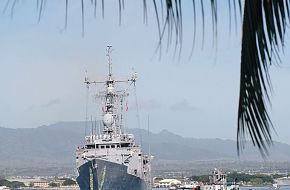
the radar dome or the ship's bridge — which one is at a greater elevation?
the radar dome

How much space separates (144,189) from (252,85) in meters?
60.5

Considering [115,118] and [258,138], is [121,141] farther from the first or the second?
[258,138]

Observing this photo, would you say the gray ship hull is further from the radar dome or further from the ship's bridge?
the radar dome

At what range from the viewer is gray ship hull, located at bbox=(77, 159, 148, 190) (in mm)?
57600

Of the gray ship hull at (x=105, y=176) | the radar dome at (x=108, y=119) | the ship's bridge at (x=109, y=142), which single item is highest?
the radar dome at (x=108, y=119)

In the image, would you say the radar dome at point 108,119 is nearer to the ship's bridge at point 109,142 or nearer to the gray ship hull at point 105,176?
the ship's bridge at point 109,142

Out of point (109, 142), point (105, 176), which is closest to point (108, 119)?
point (109, 142)

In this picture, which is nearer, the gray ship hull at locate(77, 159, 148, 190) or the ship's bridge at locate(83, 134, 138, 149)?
the gray ship hull at locate(77, 159, 148, 190)

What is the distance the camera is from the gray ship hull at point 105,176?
57.6 m

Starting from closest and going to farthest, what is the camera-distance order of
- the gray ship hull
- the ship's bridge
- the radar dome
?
the gray ship hull, the ship's bridge, the radar dome

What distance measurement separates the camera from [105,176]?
5800 centimetres

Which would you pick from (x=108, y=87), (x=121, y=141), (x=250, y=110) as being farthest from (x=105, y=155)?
(x=250, y=110)

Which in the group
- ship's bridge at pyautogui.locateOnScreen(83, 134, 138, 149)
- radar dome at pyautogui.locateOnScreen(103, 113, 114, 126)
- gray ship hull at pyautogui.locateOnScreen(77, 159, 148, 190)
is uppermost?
radar dome at pyautogui.locateOnScreen(103, 113, 114, 126)

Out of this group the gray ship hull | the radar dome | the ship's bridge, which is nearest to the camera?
the gray ship hull
